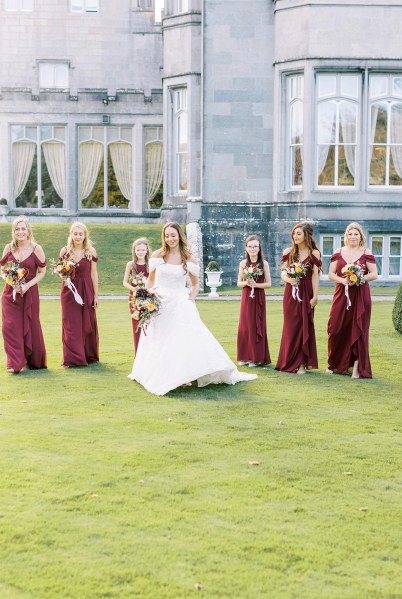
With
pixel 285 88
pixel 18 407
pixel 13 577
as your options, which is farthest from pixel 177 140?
pixel 13 577

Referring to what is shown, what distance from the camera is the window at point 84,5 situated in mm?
37094

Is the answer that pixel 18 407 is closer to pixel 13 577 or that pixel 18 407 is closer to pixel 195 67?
pixel 13 577

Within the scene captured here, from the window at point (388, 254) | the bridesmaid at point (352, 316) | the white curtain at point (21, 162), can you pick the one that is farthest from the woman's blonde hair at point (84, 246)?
the white curtain at point (21, 162)

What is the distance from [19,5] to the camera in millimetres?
37250

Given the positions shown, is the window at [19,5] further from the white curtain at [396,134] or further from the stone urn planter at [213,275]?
the stone urn planter at [213,275]

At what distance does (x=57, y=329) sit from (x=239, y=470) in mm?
9094

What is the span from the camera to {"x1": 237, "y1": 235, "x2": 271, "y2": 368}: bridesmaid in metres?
12.0

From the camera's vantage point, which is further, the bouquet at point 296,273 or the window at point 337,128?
the window at point 337,128

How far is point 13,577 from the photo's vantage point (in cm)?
492

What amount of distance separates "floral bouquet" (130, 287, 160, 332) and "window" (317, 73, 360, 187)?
1422 cm

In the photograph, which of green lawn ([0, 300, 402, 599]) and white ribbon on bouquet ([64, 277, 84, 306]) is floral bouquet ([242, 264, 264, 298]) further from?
white ribbon on bouquet ([64, 277, 84, 306])

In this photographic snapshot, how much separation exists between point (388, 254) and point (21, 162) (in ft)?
54.2

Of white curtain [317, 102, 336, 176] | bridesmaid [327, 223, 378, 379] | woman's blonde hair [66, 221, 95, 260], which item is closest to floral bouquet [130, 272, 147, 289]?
woman's blonde hair [66, 221, 95, 260]

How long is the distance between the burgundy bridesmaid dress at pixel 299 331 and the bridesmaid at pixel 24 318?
3.14 metres
